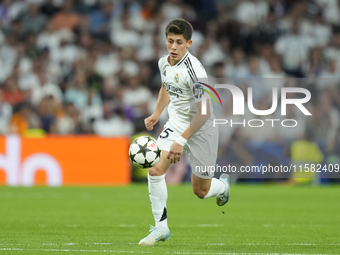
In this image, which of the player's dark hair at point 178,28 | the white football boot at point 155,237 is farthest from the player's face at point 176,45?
the white football boot at point 155,237

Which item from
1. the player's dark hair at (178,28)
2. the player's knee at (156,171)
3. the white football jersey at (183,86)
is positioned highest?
the player's dark hair at (178,28)

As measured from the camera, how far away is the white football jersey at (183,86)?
633 centimetres

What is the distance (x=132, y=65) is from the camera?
18031 mm

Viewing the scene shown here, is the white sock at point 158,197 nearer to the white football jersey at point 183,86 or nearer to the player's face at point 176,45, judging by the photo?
the white football jersey at point 183,86

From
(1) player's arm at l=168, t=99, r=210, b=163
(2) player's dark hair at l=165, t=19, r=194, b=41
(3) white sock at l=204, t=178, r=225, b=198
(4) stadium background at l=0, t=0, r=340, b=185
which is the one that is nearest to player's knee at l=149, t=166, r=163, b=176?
(1) player's arm at l=168, t=99, r=210, b=163

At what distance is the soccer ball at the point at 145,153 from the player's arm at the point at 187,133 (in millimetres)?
243

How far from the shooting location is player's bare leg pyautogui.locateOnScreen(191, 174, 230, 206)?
22.5 ft

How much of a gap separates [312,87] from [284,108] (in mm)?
964

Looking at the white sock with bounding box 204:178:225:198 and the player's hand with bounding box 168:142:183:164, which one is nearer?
the player's hand with bounding box 168:142:183:164

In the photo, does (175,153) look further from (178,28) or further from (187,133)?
(178,28)

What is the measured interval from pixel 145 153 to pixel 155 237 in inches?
33.3

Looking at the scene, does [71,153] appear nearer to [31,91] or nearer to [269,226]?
[31,91]

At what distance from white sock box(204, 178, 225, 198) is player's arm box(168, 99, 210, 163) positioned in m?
1.01

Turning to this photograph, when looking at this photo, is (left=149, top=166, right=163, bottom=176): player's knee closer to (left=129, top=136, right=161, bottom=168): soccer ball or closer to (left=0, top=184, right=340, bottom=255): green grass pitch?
(left=129, top=136, right=161, bottom=168): soccer ball
